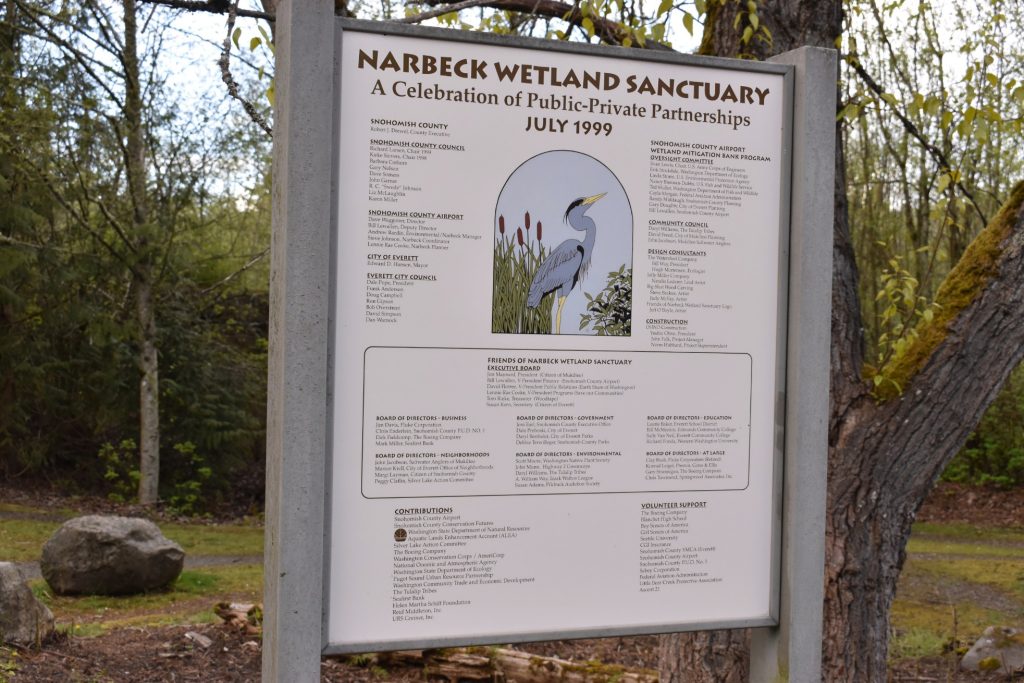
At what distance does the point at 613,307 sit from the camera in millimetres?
2668

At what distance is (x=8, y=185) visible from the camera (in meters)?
14.0

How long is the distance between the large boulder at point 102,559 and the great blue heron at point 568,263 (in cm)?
695

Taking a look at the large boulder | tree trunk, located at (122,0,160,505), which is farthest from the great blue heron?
tree trunk, located at (122,0,160,505)

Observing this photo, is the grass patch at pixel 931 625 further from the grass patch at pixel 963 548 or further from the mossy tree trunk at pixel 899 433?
the grass patch at pixel 963 548

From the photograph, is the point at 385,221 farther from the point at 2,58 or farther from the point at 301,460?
the point at 2,58

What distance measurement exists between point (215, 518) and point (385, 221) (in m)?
14.0

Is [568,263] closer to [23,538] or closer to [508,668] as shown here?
[508,668]

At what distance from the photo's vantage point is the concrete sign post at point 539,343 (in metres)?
2.46

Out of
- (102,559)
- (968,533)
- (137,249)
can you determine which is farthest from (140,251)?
(968,533)

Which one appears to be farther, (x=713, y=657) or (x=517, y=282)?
(x=713, y=657)

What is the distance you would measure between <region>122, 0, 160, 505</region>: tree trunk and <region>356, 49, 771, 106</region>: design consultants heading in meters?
13.6

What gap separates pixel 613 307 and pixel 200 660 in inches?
170

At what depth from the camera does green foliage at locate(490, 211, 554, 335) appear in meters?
Result: 2.56

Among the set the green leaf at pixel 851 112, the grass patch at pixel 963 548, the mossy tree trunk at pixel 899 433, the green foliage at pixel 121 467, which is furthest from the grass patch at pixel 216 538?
the green leaf at pixel 851 112
